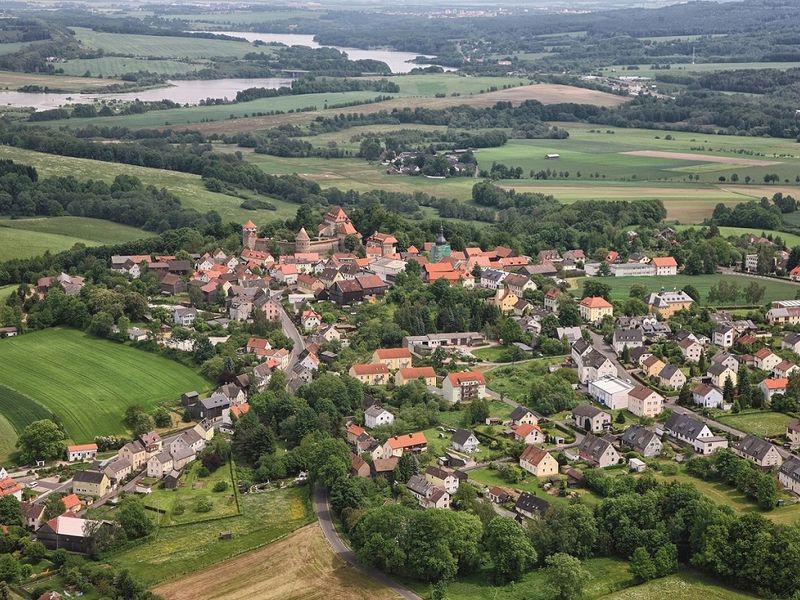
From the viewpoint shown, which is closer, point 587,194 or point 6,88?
point 587,194

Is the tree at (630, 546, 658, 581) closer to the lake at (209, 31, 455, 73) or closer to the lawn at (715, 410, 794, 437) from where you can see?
the lawn at (715, 410, 794, 437)

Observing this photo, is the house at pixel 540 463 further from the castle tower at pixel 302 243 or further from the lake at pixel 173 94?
the lake at pixel 173 94

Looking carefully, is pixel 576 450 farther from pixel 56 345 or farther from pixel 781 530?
pixel 56 345

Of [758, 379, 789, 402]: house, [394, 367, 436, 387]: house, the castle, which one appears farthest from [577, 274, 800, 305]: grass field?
[394, 367, 436, 387]: house

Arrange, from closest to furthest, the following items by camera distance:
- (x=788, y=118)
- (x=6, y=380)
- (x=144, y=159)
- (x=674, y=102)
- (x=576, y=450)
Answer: (x=576, y=450) → (x=6, y=380) → (x=144, y=159) → (x=788, y=118) → (x=674, y=102)

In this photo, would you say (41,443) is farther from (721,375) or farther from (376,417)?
(721,375)

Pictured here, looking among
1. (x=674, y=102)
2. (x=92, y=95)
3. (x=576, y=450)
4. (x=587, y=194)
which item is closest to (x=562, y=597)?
(x=576, y=450)

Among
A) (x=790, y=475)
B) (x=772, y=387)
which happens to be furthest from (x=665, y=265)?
(x=790, y=475)

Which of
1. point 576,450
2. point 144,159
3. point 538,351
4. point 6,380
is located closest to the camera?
point 576,450
